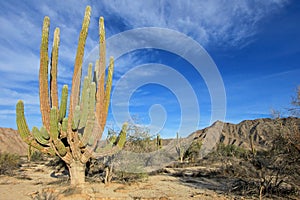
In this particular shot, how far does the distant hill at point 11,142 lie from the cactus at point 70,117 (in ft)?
114

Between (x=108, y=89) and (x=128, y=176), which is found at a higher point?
(x=108, y=89)

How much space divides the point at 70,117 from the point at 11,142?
38.8 m

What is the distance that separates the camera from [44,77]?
7.71 metres

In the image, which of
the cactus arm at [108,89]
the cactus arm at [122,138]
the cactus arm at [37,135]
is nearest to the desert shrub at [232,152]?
the cactus arm at [122,138]

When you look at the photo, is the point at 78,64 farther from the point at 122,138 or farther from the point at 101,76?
the point at 122,138

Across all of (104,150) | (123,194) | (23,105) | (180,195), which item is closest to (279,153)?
(180,195)

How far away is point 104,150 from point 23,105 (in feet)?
10.2

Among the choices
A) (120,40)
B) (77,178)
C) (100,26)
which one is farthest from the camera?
(120,40)

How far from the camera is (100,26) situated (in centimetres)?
851

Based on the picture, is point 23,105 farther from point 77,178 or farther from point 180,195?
point 180,195

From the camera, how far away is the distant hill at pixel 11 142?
1483 inches

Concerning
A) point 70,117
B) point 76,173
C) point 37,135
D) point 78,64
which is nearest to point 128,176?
point 76,173

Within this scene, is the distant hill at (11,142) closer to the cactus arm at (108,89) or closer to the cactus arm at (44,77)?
the cactus arm at (44,77)

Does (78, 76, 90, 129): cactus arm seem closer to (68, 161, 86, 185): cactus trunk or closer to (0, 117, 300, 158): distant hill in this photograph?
(68, 161, 86, 185): cactus trunk
